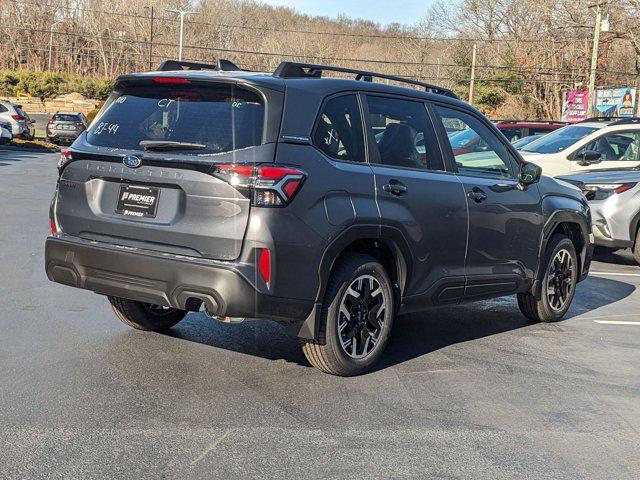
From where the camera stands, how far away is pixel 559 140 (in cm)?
1498

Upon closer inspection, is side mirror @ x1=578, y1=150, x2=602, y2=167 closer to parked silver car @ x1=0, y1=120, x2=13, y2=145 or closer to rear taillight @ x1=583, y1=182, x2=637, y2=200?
rear taillight @ x1=583, y1=182, x2=637, y2=200

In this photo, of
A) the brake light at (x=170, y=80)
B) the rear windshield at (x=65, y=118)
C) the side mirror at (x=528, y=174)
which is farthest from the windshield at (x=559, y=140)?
the rear windshield at (x=65, y=118)

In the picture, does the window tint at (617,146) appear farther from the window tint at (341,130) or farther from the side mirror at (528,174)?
the window tint at (341,130)

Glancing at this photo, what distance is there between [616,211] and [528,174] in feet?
15.4

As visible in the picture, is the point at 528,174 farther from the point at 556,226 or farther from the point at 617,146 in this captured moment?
the point at 617,146

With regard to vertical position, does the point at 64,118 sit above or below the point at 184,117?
above

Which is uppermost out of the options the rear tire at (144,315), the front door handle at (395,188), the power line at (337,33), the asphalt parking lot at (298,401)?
the power line at (337,33)

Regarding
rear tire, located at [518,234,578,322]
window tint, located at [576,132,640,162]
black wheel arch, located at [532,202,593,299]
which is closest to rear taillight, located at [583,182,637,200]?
window tint, located at [576,132,640,162]

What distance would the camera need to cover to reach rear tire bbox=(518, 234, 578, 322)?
741cm

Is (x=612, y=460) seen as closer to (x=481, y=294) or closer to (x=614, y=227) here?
(x=481, y=294)

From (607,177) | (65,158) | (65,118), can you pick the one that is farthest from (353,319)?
(65,118)

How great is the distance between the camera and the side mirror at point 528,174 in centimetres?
693

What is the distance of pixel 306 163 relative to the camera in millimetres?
5000

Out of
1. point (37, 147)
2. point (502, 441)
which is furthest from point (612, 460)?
point (37, 147)
